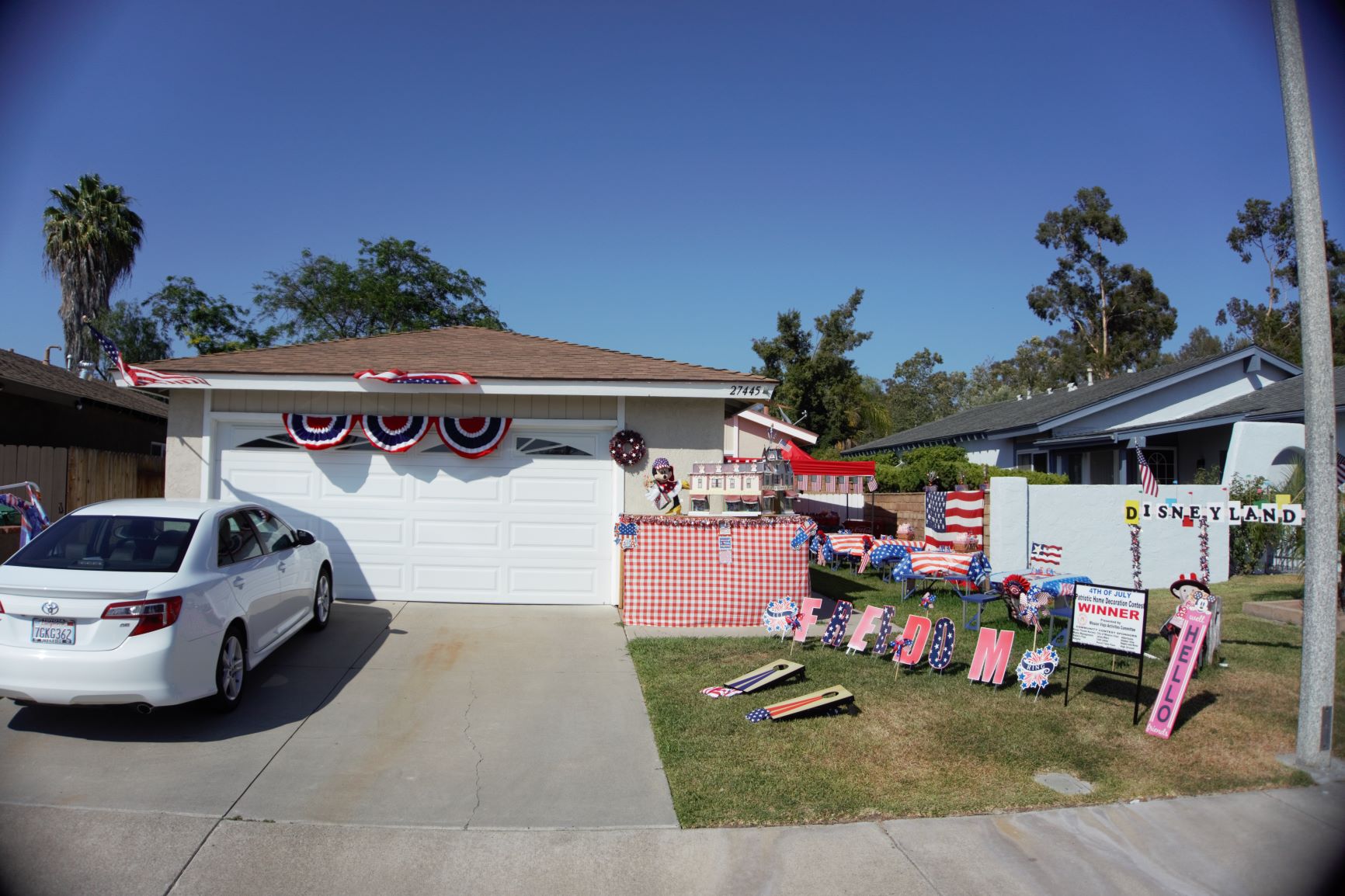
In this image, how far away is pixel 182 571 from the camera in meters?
5.52

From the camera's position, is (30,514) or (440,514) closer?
(30,514)

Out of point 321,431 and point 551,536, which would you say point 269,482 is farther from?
point 551,536

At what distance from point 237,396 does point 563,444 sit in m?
4.09

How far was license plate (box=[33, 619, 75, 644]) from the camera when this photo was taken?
16.6ft

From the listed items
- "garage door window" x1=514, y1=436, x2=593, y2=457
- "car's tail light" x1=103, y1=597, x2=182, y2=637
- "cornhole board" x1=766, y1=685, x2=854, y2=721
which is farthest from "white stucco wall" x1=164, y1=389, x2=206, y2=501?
"cornhole board" x1=766, y1=685, x2=854, y2=721

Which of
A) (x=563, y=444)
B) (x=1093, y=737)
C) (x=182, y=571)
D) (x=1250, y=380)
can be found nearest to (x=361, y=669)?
(x=182, y=571)

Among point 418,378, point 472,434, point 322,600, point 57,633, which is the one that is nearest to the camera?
point 57,633

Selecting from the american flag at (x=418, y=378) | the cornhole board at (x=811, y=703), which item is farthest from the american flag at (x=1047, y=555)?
the american flag at (x=418, y=378)

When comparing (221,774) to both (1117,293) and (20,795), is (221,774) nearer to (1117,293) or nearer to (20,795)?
(20,795)

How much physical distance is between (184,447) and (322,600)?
346 centimetres

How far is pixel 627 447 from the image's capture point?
10.1 m

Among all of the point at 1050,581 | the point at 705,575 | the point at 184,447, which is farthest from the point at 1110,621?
the point at 184,447

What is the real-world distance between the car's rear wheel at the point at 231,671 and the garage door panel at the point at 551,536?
14.2ft

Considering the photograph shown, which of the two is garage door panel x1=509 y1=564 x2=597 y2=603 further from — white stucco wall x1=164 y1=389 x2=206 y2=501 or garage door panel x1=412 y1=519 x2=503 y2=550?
white stucco wall x1=164 y1=389 x2=206 y2=501
